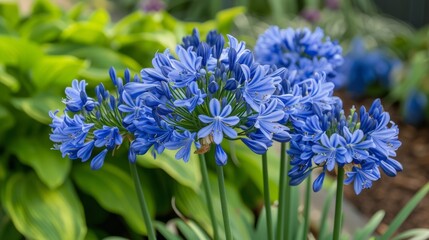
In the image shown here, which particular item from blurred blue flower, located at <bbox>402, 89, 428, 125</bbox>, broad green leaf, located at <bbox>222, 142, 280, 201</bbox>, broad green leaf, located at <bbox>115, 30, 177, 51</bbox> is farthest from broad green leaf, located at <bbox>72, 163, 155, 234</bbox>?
blurred blue flower, located at <bbox>402, 89, 428, 125</bbox>

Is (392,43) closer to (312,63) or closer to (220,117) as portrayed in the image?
(312,63)

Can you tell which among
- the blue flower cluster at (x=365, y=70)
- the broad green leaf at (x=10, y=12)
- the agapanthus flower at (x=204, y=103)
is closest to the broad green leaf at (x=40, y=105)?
the broad green leaf at (x=10, y=12)

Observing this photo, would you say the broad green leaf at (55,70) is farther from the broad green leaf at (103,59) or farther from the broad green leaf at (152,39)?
the broad green leaf at (152,39)

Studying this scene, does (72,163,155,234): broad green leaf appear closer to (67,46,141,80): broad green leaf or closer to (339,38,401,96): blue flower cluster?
(67,46,141,80): broad green leaf

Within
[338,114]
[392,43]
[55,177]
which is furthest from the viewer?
[392,43]

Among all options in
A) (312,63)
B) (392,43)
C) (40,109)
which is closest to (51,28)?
(40,109)

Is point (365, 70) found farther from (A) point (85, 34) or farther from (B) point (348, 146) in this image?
(B) point (348, 146)
